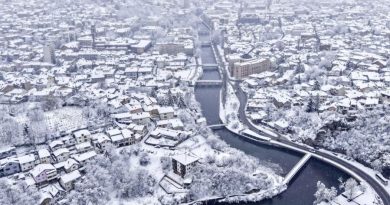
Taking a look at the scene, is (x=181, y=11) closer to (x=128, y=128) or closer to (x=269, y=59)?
(x=269, y=59)

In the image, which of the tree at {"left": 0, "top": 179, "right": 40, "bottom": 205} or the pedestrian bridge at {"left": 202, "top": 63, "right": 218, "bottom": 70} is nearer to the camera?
the tree at {"left": 0, "top": 179, "right": 40, "bottom": 205}

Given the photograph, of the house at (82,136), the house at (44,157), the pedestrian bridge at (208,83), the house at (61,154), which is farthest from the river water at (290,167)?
the house at (44,157)

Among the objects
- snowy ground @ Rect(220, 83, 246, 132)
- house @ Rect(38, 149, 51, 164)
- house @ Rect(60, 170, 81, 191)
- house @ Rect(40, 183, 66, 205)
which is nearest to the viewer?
house @ Rect(40, 183, 66, 205)

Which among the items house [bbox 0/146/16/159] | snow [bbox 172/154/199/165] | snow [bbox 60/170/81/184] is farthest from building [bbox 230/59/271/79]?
house [bbox 0/146/16/159]

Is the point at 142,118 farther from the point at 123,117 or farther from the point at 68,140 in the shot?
the point at 68,140

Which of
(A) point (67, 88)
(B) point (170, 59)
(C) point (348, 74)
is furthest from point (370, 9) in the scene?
(A) point (67, 88)

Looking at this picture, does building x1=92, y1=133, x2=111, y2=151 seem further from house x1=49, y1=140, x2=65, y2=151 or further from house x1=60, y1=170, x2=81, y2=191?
house x1=60, y1=170, x2=81, y2=191
